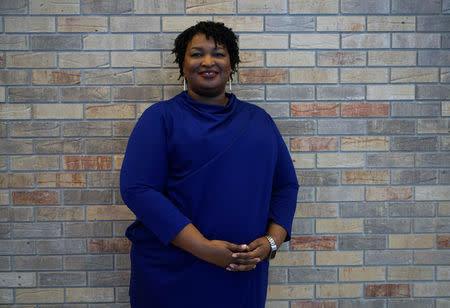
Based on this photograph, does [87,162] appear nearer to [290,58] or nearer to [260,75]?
[260,75]

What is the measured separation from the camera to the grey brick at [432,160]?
2.22 meters

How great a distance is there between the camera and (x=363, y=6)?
7.11 feet

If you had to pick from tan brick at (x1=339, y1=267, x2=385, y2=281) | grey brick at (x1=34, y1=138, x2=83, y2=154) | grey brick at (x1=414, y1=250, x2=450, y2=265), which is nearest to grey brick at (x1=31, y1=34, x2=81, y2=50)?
grey brick at (x1=34, y1=138, x2=83, y2=154)

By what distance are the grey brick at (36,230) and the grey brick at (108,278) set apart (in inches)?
13.0

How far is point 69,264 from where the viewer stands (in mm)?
2189

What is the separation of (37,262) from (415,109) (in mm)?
2422

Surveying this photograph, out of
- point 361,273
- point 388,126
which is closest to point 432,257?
point 361,273

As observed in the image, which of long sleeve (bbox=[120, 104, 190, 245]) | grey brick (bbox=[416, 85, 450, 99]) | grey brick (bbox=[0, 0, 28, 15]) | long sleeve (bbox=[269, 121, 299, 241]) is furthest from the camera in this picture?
grey brick (bbox=[416, 85, 450, 99])

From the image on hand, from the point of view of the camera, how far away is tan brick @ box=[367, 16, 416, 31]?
2.17 m

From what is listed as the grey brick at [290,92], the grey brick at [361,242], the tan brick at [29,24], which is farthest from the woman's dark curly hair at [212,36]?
the grey brick at [361,242]

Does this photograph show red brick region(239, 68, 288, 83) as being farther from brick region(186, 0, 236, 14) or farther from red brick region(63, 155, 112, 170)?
red brick region(63, 155, 112, 170)

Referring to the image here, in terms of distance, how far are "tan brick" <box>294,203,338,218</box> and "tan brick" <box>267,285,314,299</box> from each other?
441mm

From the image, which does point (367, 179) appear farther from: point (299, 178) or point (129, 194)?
point (129, 194)

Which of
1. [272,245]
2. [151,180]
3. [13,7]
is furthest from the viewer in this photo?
[13,7]
